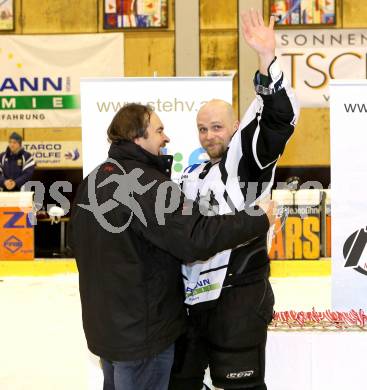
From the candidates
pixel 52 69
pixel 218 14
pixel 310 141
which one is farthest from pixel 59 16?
pixel 310 141

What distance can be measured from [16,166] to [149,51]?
351 cm

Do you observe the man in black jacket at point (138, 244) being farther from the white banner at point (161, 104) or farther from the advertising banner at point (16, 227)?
the advertising banner at point (16, 227)

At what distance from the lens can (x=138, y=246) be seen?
2006 millimetres

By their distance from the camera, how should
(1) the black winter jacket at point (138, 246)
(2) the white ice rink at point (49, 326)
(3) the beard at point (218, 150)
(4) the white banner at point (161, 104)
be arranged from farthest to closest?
(2) the white ice rink at point (49, 326), (4) the white banner at point (161, 104), (3) the beard at point (218, 150), (1) the black winter jacket at point (138, 246)

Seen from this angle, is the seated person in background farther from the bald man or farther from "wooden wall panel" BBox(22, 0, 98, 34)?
the bald man

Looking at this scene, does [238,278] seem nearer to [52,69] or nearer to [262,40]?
[262,40]

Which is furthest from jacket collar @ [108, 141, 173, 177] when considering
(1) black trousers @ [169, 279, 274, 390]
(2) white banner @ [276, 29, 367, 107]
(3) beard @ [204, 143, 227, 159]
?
(2) white banner @ [276, 29, 367, 107]

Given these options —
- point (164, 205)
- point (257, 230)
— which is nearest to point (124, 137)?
point (164, 205)

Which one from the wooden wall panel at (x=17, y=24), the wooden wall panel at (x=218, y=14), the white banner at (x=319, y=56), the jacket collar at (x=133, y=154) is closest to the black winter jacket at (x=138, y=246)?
the jacket collar at (x=133, y=154)

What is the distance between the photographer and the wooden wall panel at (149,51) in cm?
1124

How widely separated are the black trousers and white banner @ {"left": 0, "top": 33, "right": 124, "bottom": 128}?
9.09 m

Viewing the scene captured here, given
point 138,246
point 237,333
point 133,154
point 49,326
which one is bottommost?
point 49,326

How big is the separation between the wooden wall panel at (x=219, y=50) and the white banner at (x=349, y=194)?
7884mm

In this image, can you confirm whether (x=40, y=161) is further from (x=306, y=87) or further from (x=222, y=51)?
(x=306, y=87)
